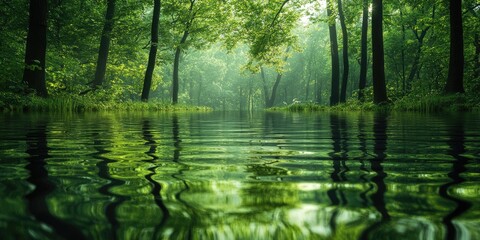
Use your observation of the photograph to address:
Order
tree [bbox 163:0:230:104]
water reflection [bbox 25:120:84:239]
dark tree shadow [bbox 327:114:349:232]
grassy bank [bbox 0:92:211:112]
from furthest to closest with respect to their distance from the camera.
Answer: tree [bbox 163:0:230:104] < grassy bank [bbox 0:92:211:112] < dark tree shadow [bbox 327:114:349:232] < water reflection [bbox 25:120:84:239]

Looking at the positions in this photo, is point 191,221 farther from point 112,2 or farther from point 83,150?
point 112,2

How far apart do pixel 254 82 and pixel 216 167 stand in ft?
252

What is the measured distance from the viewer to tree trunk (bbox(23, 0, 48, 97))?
41.3 feet

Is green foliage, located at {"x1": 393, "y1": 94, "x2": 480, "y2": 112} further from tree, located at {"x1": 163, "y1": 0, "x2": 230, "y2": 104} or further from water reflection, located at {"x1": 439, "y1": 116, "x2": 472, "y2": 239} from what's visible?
tree, located at {"x1": 163, "y1": 0, "x2": 230, "y2": 104}

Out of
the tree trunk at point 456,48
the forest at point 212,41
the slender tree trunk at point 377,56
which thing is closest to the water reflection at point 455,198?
the forest at point 212,41

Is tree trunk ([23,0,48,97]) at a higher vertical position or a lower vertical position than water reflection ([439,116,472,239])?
higher

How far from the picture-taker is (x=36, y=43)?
1284 cm

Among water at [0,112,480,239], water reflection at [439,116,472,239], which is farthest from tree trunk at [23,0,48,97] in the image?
water reflection at [439,116,472,239]

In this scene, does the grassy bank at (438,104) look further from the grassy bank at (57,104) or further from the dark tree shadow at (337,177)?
the grassy bank at (57,104)

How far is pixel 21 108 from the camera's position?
1070 centimetres

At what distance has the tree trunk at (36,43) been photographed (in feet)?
41.3

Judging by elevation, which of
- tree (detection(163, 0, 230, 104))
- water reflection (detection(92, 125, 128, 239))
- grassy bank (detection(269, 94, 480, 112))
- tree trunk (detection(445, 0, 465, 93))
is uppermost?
tree (detection(163, 0, 230, 104))

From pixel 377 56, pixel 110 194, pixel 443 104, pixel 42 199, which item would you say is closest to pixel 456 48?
pixel 443 104

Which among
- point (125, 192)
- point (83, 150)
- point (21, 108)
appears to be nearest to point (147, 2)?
point (21, 108)
